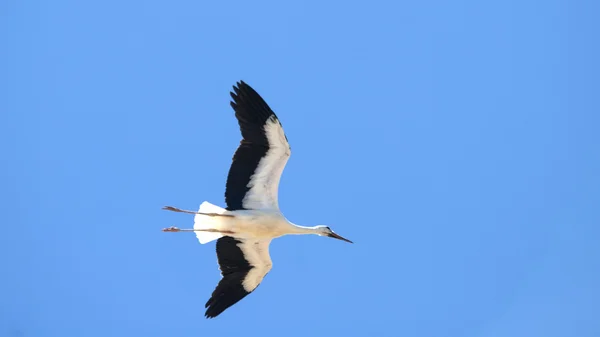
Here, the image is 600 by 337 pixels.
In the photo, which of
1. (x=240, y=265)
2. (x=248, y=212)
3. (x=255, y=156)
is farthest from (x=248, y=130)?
(x=240, y=265)

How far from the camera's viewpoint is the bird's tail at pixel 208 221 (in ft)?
67.7

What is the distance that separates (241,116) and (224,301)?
3083 mm

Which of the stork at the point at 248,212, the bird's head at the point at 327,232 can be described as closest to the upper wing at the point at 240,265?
the stork at the point at 248,212

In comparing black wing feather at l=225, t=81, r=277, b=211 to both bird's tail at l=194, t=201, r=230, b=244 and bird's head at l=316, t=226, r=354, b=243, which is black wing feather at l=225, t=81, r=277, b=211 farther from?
bird's head at l=316, t=226, r=354, b=243

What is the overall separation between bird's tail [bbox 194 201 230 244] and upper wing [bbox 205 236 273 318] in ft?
0.79

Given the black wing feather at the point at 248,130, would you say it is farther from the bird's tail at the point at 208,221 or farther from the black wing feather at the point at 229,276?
the black wing feather at the point at 229,276

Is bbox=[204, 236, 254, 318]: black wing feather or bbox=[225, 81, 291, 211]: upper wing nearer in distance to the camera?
bbox=[225, 81, 291, 211]: upper wing

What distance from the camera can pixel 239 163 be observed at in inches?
802

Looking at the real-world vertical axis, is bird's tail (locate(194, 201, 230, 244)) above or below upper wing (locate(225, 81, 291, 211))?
below

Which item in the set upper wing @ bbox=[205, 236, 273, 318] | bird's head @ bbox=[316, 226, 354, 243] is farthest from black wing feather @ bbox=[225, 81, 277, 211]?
bird's head @ bbox=[316, 226, 354, 243]

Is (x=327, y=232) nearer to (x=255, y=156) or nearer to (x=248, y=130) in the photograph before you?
(x=255, y=156)

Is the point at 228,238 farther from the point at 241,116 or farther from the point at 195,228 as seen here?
the point at 241,116

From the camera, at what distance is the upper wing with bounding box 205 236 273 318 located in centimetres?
2097

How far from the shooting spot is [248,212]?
2067 cm
